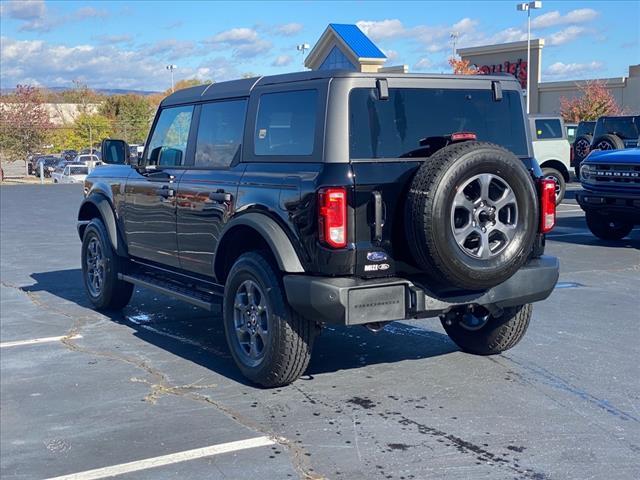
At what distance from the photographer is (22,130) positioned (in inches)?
1965

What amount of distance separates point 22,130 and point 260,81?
47.1m

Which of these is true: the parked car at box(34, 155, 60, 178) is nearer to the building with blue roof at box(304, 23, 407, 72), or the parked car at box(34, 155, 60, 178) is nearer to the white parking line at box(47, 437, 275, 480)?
the building with blue roof at box(304, 23, 407, 72)

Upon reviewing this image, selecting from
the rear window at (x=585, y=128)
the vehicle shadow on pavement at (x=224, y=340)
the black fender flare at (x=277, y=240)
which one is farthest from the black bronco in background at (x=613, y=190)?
the rear window at (x=585, y=128)

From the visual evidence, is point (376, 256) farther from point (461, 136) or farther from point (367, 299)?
point (461, 136)

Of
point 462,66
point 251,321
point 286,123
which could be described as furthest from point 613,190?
point 462,66

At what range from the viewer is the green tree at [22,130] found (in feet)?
163

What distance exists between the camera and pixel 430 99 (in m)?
5.79

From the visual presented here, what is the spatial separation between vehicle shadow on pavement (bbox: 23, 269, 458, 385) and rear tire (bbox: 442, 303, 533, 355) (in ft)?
0.70

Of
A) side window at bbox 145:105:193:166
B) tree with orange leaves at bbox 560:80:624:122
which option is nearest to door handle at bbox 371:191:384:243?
side window at bbox 145:105:193:166

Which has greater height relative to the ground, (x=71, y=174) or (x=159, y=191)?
(x=159, y=191)

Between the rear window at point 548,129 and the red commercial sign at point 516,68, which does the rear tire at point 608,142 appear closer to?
the rear window at point 548,129

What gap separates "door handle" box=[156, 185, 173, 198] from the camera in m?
7.06

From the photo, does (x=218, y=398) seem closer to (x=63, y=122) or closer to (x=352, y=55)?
(x=352, y=55)

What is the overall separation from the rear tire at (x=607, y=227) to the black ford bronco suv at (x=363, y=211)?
25.3 feet
